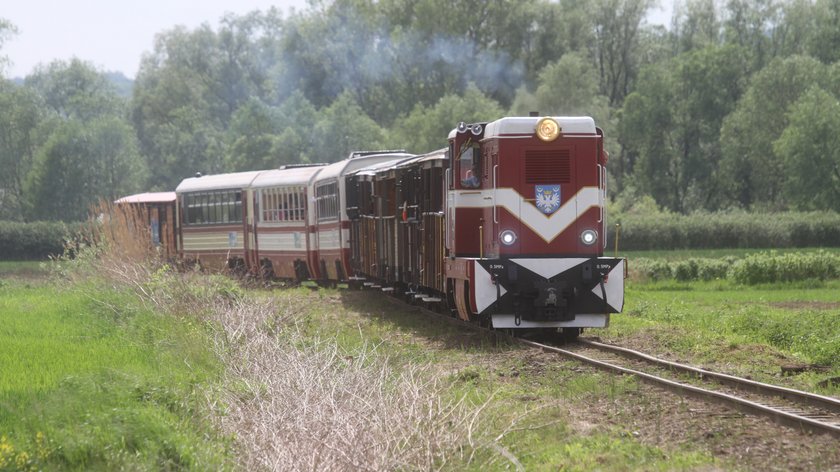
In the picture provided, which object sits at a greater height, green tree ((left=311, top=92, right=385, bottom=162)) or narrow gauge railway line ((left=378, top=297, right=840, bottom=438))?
green tree ((left=311, top=92, right=385, bottom=162))

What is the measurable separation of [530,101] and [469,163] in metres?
57.7

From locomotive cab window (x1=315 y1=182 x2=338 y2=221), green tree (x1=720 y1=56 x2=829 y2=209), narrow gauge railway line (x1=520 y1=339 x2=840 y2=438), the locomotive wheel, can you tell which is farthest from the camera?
green tree (x1=720 y1=56 x2=829 y2=209)

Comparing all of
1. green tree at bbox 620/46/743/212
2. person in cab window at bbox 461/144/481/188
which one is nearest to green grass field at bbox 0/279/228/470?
person in cab window at bbox 461/144/481/188

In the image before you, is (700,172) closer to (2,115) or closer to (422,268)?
(2,115)

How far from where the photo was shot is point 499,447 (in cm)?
934

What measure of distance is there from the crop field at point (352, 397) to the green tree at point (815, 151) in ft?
180

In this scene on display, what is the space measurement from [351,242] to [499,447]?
61.5ft

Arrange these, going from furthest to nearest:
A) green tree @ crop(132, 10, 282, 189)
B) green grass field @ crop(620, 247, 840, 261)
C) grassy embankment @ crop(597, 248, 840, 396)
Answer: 1. green tree @ crop(132, 10, 282, 189)
2. green grass field @ crop(620, 247, 840, 261)
3. grassy embankment @ crop(597, 248, 840, 396)

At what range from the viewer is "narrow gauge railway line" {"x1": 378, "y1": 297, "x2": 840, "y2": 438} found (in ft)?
33.4

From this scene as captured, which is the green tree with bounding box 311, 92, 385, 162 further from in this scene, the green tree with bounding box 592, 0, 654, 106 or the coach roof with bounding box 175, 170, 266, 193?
the coach roof with bounding box 175, 170, 266, 193

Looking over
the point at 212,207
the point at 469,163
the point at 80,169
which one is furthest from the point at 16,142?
the point at 469,163

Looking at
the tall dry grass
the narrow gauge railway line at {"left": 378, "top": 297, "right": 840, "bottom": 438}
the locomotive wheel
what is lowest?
the locomotive wheel

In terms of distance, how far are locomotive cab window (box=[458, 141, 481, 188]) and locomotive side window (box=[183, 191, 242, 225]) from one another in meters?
18.5

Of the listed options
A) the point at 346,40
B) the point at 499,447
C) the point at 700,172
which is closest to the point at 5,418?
the point at 499,447
